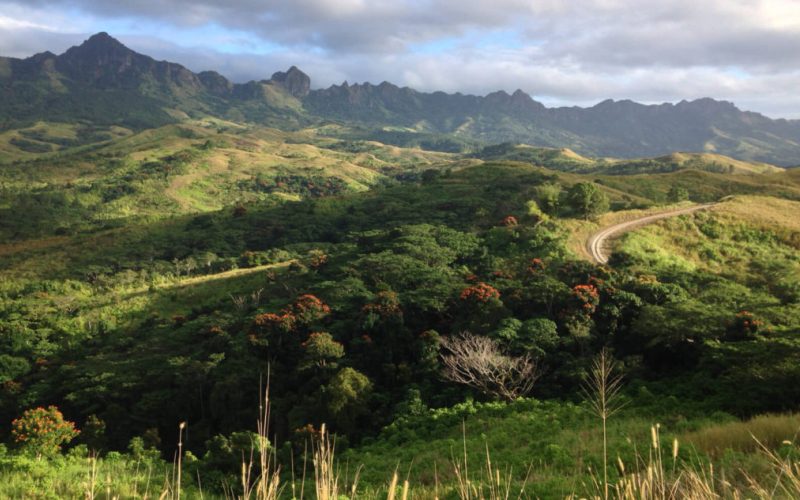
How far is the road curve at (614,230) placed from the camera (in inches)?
1665

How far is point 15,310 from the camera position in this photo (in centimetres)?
5450

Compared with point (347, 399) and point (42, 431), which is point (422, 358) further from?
point (42, 431)

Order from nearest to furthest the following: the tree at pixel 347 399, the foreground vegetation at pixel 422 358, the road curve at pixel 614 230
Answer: the foreground vegetation at pixel 422 358 → the tree at pixel 347 399 → the road curve at pixel 614 230

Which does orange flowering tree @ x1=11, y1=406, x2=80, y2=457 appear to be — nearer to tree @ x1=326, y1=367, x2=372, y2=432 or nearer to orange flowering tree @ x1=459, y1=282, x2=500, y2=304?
tree @ x1=326, y1=367, x2=372, y2=432

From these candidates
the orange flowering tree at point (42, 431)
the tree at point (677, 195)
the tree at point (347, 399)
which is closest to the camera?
the tree at point (347, 399)

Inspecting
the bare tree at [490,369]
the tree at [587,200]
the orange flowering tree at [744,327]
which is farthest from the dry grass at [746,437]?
the tree at [587,200]

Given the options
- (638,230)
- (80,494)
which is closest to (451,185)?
(638,230)

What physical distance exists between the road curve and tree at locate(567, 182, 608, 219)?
252 cm

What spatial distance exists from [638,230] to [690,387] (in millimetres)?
29930

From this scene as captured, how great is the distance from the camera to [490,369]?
2453cm

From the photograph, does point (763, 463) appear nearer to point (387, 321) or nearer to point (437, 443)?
point (437, 443)

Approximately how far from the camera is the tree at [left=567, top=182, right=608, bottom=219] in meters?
51.3

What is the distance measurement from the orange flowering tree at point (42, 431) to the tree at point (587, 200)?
148ft

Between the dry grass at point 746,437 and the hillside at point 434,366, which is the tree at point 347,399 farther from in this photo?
the dry grass at point 746,437
